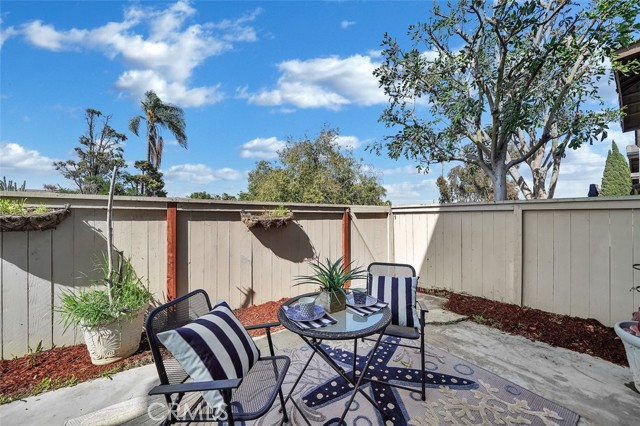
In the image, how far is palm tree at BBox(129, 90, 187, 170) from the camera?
15.7 metres

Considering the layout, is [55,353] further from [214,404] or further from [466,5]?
[466,5]

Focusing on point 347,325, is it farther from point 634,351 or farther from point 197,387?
point 634,351

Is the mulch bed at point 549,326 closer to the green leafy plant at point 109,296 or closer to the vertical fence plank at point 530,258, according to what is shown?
the vertical fence plank at point 530,258

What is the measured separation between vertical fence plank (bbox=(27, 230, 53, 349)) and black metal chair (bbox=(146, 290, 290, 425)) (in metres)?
1.70

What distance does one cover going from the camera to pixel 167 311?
58.4 inches

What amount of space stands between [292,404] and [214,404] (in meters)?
0.91

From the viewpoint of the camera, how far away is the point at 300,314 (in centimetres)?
192

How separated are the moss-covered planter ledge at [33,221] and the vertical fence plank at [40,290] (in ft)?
0.33

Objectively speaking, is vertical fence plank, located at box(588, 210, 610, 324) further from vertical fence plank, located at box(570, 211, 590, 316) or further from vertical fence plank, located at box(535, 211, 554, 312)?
vertical fence plank, located at box(535, 211, 554, 312)

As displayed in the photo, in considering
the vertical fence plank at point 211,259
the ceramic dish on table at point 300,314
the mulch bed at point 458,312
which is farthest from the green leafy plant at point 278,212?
the ceramic dish on table at point 300,314

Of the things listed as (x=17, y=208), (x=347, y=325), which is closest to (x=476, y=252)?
(x=347, y=325)

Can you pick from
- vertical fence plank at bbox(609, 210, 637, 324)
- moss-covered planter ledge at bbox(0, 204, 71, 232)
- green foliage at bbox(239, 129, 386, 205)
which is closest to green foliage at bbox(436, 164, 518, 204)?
green foliage at bbox(239, 129, 386, 205)

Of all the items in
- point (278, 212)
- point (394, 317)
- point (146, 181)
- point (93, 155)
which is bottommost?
point (394, 317)

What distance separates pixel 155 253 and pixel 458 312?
3950mm
